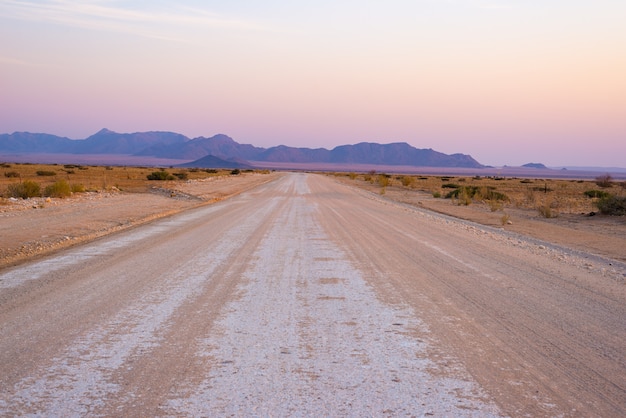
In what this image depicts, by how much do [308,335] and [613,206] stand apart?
25.4 meters

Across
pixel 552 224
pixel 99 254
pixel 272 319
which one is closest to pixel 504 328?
pixel 272 319

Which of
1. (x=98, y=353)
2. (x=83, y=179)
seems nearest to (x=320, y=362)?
(x=98, y=353)

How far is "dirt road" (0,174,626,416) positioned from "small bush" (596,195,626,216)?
17302mm

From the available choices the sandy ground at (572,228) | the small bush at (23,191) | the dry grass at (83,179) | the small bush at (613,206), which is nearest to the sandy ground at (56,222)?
the small bush at (23,191)

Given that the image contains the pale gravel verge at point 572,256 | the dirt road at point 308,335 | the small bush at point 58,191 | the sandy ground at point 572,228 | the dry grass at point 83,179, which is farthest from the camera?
the dry grass at point 83,179

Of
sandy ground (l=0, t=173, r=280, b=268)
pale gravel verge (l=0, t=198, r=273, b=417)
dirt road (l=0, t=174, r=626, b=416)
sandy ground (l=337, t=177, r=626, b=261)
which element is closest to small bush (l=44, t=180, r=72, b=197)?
sandy ground (l=0, t=173, r=280, b=268)

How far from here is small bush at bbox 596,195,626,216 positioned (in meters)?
27.2

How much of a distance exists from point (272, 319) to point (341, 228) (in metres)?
10.8

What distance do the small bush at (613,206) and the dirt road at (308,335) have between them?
56.8ft

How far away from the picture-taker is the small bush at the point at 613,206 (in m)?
27.2

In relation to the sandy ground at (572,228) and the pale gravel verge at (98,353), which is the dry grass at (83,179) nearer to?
the sandy ground at (572,228)

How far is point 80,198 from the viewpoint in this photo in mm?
31172

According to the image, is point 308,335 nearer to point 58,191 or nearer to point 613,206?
point 613,206

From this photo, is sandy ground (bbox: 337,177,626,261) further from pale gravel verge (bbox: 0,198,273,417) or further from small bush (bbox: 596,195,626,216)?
pale gravel verge (bbox: 0,198,273,417)
